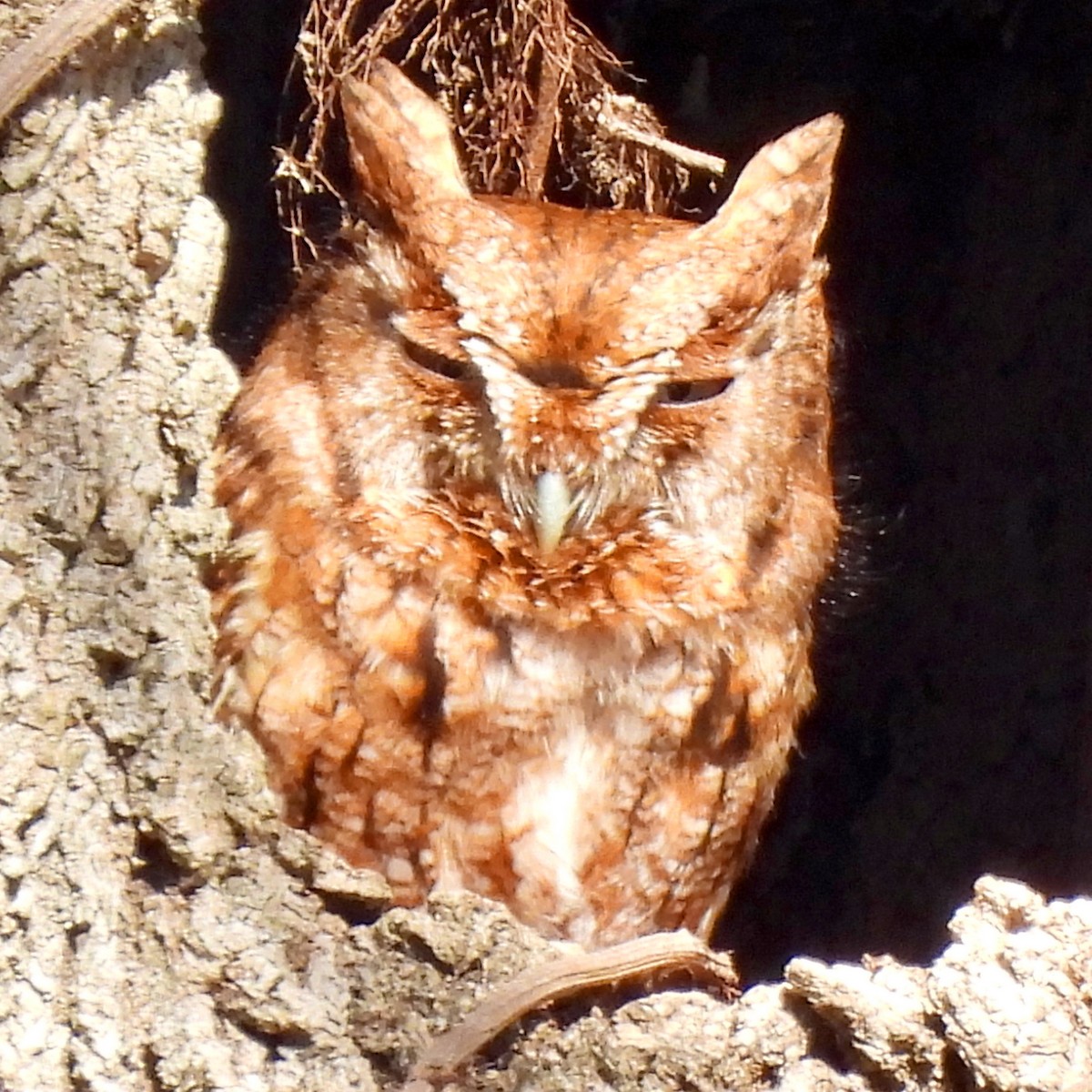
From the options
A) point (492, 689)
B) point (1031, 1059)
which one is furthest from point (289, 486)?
point (1031, 1059)

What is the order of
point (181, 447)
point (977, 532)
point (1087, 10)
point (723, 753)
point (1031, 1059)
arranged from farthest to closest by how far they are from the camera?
1. point (977, 532)
2. point (1087, 10)
3. point (723, 753)
4. point (181, 447)
5. point (1031, 1059)

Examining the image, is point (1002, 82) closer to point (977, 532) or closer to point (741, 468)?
point (977, 532)

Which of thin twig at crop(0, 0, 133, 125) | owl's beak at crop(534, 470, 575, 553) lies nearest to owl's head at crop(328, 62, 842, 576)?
owl's beak at crop(534, 470, 575, 553)

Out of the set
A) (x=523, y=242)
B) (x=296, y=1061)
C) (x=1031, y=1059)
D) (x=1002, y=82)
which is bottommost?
(x=296, y=1061)

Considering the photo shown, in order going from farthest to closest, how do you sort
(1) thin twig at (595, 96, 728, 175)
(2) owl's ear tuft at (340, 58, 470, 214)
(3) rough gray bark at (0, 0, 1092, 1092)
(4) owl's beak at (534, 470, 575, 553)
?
(1) thin twig at (595, 96, 728, 175)
(2) owl's ear tuft at (340, 58, 470, 214)
(4) owl's beak at (534, 470, 575, 553)
(3) rough gray bark at (0, 0, 1092, 1092)

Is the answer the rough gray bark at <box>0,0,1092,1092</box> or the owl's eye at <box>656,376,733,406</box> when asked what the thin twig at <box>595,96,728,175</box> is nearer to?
the owl's eye at <box>656,376,733,406</box>
